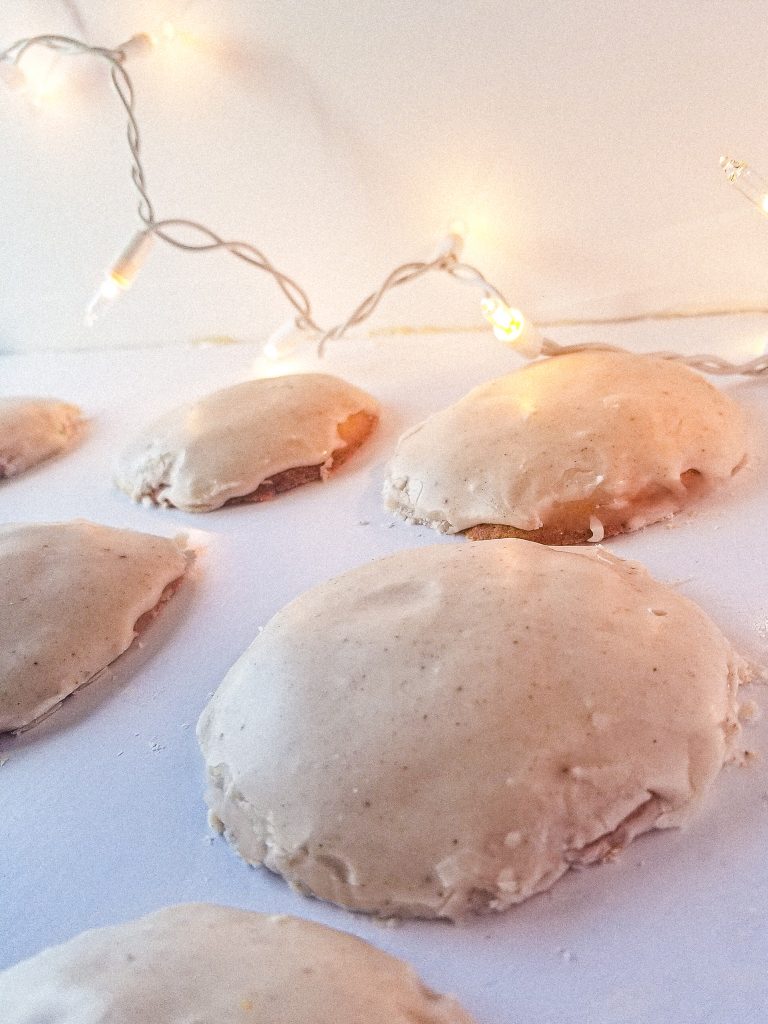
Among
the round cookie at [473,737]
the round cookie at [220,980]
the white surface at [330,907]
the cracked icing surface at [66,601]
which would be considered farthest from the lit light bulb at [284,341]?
the round cookie at [220,980]

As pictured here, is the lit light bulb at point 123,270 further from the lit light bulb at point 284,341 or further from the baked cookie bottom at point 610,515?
the baked cookie bottom at point 610,515

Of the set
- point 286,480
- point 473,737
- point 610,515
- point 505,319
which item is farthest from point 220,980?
point 505,319

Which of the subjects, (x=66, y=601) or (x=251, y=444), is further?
(x=251, y=444)

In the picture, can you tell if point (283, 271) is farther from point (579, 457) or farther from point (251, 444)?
point (579, 457)

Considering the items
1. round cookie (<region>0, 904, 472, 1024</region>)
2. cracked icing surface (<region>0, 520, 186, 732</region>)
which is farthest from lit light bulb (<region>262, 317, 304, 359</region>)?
round cookie (<region>0, 904, 472, 1024</region>)

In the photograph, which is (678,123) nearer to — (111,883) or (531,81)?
(531,81)
